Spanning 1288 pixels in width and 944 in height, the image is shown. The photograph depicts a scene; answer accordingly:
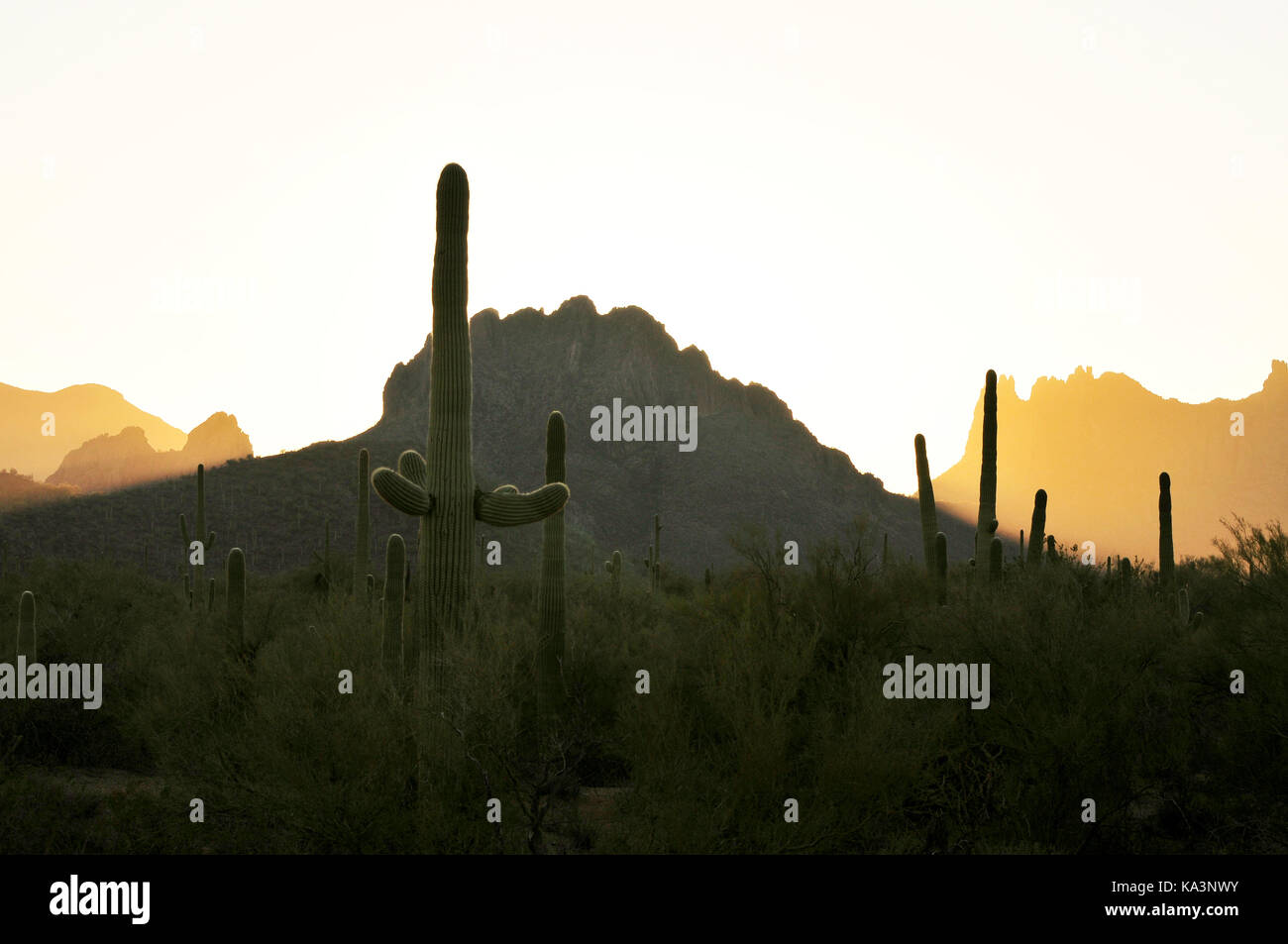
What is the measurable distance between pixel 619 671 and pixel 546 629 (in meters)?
1.45

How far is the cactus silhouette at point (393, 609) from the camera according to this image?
12719 mm

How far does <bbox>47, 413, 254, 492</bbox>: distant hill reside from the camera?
518ft

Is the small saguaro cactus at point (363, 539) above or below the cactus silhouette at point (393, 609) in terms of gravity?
above

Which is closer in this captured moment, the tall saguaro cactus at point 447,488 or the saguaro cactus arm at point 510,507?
the tall saguaro cactus at point 447,488

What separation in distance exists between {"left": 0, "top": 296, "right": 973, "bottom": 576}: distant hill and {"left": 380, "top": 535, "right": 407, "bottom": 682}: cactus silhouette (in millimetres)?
21911

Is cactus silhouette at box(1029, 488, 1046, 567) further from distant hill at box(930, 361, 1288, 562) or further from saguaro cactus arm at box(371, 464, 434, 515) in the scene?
distant hill at box(930, 361, 1288, 562)

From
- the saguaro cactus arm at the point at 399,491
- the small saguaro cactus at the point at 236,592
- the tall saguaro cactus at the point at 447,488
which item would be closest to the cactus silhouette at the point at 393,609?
the tall saguaro cactus at the point at 447,488

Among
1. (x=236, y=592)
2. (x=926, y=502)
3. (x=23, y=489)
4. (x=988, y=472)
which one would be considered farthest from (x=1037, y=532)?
(x=23, y=489)

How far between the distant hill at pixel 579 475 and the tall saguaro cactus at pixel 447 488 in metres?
24.2

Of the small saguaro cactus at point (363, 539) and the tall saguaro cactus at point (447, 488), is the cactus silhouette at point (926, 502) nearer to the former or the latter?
the tall saguaro cactus at point (447, 488)

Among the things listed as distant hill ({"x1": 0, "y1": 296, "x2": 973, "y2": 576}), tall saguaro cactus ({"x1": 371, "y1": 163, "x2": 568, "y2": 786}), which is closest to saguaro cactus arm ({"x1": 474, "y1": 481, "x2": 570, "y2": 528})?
tall saguaro cactus ({"x1": 371, "y1": 163, "x2": 568, "y2": 786})

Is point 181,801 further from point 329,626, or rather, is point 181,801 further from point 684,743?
point 684,743

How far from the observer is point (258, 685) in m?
10.9

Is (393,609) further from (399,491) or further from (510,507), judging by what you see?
(399,491)
